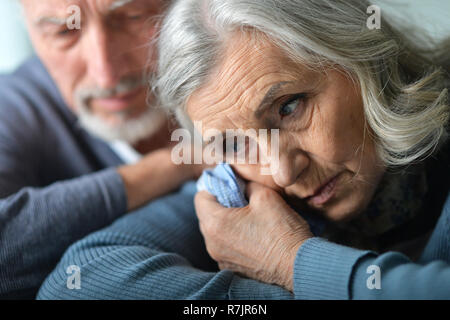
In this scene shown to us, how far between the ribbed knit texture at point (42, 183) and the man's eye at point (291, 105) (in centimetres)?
57

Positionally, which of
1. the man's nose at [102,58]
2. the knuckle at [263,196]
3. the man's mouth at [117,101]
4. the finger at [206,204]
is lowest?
the finger at [206,204]

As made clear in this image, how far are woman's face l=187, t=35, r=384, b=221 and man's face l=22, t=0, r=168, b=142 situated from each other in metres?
0.42

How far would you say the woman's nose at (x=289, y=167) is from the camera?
2.92 ft

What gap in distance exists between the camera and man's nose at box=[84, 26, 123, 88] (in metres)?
1.33

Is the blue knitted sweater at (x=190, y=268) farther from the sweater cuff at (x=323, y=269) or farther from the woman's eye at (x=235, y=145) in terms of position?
the woman's eye at (x=235, y=145)

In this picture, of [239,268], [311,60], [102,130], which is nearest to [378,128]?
[311,60]

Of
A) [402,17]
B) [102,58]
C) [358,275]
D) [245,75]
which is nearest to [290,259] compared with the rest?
[358,275]

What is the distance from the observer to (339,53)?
2.86ft

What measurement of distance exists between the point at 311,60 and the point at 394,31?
11.2 inches

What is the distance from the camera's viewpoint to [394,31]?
1.01m

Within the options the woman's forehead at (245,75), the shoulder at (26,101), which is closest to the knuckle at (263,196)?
the woman's forehead at (245,75)

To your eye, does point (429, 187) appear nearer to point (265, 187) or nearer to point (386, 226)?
point (386, 226)

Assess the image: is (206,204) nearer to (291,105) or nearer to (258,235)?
(258,235)

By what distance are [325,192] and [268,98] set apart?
26 cm
